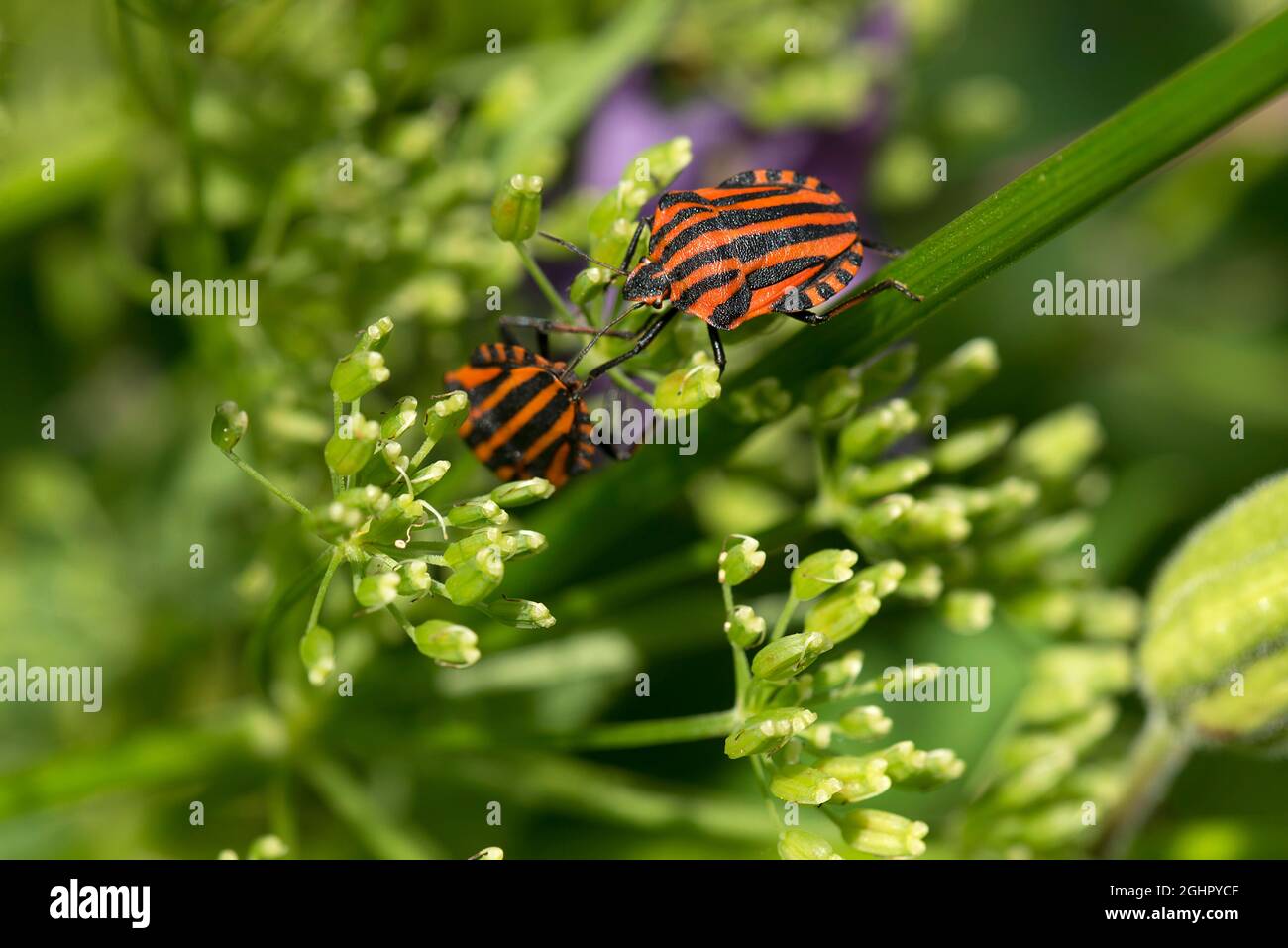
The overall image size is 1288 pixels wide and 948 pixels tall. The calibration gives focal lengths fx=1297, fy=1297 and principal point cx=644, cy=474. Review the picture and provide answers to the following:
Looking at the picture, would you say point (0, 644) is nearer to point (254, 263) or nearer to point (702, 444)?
point (254, 263)

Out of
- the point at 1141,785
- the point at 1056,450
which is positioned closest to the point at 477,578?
the point at 1056,450

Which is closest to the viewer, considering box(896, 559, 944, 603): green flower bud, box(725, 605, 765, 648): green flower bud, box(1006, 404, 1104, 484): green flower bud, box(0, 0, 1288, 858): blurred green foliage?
box(725, 605, 765, 648): green flower bud

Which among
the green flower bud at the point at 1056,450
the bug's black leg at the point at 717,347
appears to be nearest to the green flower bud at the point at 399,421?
the bug's black leg at the point at 717,347

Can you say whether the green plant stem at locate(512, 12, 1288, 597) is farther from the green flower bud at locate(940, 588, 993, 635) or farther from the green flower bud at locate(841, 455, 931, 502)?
the green flower bud at locate(940, 588, 993, 635)

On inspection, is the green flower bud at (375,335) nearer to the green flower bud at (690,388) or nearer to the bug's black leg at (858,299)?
the green flower bud at (690,388)

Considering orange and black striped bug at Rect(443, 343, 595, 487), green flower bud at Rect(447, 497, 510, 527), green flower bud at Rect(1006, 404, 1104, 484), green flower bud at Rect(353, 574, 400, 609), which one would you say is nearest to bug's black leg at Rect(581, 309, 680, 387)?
orange and black striped bug at Rect(443, 343, 595, 487)
